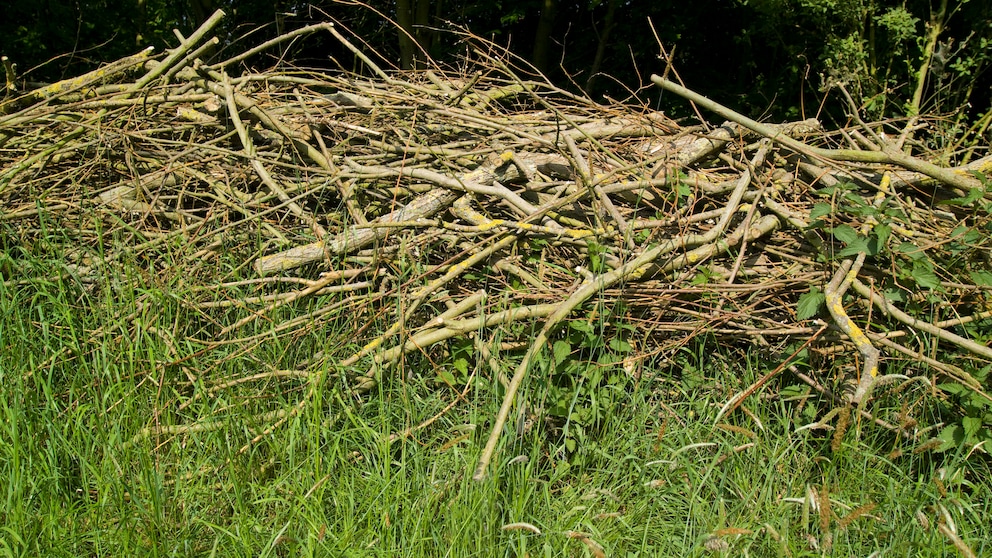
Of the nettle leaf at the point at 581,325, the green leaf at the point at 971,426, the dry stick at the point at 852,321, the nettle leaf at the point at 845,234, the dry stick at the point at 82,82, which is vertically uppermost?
the nettle leaf at the point at 845,234

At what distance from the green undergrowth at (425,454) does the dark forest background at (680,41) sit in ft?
8.39

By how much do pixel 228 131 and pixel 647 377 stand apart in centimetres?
245

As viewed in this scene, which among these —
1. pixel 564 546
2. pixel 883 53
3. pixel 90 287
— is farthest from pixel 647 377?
pixel 883 53

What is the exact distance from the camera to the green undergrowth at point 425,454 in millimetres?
2297

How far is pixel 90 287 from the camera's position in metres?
3.23

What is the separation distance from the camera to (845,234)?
2922 millimetres

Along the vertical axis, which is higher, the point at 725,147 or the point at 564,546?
the point at 725,147

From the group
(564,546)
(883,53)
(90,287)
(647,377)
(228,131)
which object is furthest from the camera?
(883,53)

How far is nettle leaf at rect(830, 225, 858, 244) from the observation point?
2.91 m

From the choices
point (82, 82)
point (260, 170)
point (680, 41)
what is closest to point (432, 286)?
point (260, 170)

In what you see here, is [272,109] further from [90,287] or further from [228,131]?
[90,287]

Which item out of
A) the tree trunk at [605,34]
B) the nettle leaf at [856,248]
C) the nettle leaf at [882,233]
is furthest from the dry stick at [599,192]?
the tree trunk at [605,34]

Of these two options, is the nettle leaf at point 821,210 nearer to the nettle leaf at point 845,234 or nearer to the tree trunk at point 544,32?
the nettle leaf at point 845,234

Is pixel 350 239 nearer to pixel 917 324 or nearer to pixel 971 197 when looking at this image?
pixel 917 324
